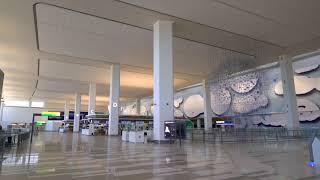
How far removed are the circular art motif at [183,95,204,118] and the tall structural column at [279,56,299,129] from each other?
78.9ft

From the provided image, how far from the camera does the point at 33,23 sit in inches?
579

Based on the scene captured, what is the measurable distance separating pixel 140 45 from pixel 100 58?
514cm

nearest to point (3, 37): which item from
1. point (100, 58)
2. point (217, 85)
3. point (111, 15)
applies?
point (100, 58)

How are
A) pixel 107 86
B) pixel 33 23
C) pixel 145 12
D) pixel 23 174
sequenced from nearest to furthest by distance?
1. pixel 23 174
2. pixel 145 12
3. pixel 33 23
4. pixel 107 86

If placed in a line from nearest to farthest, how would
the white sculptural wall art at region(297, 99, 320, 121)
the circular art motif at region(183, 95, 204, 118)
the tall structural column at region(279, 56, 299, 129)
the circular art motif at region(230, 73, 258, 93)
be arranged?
the tall structural column at region(279, 56, 299, 129) < the circular art motif at region(230, 73, 258, 93) < the white sculptural wall art at region(297, 99, 320, 121) < the circular art motif at region(183, 95, 204, 118)

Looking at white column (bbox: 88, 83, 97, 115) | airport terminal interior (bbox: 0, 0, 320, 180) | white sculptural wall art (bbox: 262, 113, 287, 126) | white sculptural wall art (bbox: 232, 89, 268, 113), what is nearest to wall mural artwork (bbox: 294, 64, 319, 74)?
airport terminal interior (bbox: 0, 0, 320, 180)

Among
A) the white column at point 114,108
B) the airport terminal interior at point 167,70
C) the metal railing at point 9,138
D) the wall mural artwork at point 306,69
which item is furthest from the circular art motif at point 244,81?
the metal railing at point 9,138

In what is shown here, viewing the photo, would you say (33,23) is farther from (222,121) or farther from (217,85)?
(222,121)

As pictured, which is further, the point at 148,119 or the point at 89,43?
the point at 148,119

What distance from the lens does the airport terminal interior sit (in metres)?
5.47

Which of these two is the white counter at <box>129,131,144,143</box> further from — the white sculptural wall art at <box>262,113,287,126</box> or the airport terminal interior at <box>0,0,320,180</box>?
the white sculptural wall art at <box>262,113,287,126</box>

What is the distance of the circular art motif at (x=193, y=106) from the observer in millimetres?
45781

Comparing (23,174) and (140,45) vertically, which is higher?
(140,45)

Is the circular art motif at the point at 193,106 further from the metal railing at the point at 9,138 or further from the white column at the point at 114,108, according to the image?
the metal railing at the point at 9,138
